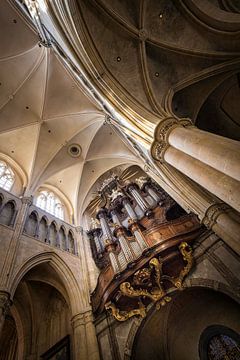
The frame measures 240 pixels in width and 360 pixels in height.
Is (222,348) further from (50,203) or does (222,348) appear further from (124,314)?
(50,203)

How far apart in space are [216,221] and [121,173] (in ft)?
32.2

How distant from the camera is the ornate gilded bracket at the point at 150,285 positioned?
279 inches

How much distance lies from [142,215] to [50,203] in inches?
251

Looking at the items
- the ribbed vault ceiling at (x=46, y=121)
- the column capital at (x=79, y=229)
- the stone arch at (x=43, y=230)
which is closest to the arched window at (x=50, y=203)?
the ribbed vault ceiling at (x=46, y=121)

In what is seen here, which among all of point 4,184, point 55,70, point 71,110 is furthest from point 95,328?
point 55,70

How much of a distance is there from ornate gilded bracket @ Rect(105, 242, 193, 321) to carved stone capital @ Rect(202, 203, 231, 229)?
136cm

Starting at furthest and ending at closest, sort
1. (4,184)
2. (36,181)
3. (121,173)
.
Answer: (121,173) < (36,181) < (4,184)

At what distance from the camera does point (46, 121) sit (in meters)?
13.2

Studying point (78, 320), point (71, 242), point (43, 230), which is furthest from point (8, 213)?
point (78, 320)

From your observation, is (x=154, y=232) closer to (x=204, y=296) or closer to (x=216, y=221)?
(x=216, y=221)

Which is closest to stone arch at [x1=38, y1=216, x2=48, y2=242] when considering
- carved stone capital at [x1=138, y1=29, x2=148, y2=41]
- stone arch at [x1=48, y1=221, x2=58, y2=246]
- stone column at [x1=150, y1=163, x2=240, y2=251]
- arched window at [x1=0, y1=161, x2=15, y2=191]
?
stone arch at [x1=48, y1=221, x2=58, y2=246]

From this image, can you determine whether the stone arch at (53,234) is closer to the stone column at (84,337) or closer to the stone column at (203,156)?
the stone column at (84,337)

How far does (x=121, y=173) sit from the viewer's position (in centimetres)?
1534

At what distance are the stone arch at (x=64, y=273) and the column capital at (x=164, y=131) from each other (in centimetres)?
636
